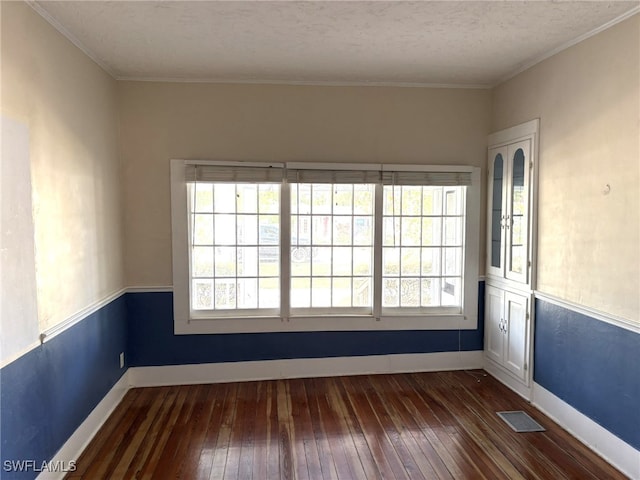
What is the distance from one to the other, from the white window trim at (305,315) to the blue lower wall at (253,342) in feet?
0.21

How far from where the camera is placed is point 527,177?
10.7 ft

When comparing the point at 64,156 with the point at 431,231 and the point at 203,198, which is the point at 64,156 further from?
the point at 431,231

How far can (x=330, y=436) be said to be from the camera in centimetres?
279

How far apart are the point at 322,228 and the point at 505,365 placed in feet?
6.71

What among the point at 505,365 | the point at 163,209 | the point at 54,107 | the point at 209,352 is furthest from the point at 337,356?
the point at 54,107

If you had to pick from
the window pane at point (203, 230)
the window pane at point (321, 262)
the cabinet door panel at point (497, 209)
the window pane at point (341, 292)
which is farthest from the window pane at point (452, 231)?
the window pane at point (203, 230)

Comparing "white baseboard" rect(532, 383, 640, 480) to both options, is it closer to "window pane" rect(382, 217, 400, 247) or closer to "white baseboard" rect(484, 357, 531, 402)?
"white baseboard" rect(484, 357, 531, 402)

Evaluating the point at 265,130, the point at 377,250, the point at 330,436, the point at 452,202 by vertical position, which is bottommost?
the point at 330,436

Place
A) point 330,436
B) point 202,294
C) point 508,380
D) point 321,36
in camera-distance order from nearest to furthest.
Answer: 1. point 321,36
2. point 330,436
3. point 508,380
4. point 202,294

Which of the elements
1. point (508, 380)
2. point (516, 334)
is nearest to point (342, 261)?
point (516, 334)

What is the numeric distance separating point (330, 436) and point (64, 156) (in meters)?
2.54

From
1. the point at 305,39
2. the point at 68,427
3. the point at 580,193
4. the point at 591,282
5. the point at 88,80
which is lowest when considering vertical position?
the point at 68,427

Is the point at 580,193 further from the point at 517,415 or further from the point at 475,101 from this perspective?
the point at 517,415

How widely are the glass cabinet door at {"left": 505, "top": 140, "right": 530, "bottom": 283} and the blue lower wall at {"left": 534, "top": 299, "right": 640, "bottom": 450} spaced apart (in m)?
0.36
